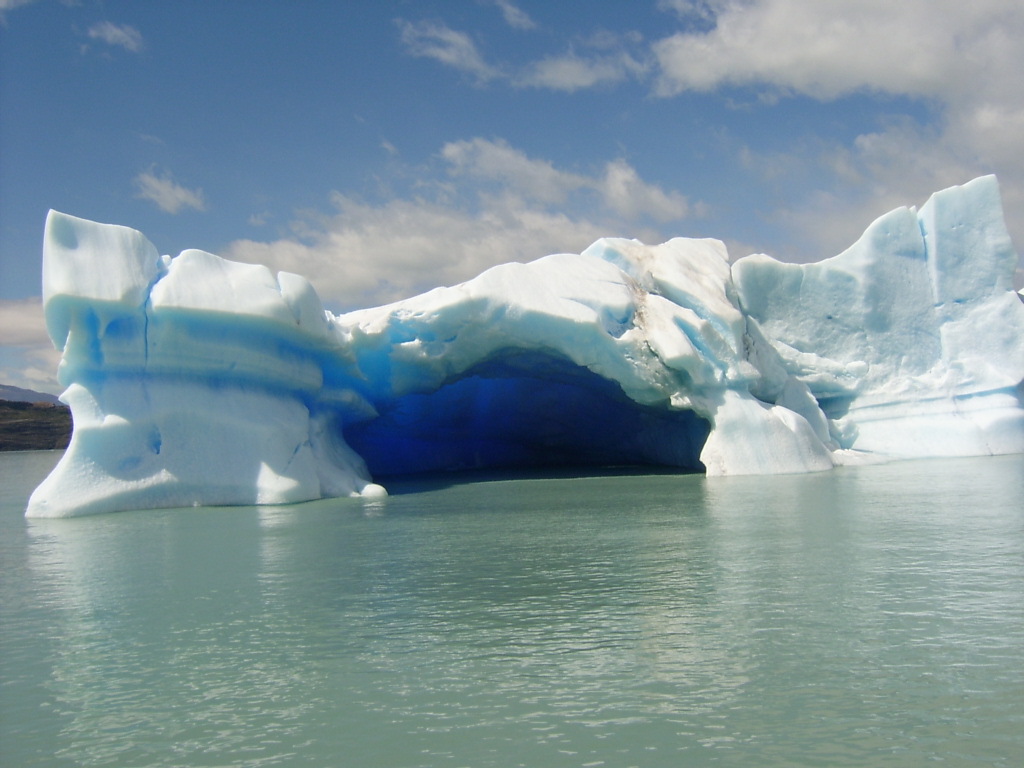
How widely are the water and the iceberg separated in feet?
8.99

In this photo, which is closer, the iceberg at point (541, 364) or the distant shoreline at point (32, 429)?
the iceberg at point (541, 364)

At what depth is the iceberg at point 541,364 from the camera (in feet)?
33.6

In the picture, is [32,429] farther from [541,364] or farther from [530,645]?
[530,645]

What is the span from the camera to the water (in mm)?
3168

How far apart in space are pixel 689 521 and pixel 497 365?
23.7ft

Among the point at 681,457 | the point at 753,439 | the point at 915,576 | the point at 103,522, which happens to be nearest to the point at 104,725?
the point at 915,576

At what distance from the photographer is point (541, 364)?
15039 mm

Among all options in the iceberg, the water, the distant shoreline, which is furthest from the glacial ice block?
the distant shoreline

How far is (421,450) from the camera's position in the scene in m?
19.4

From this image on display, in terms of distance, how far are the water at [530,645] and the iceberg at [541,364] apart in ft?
8.99

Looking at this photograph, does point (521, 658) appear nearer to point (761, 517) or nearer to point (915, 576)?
point (915, 576)

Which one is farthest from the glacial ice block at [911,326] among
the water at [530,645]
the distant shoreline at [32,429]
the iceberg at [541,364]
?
the distant shoreline at [32,429]

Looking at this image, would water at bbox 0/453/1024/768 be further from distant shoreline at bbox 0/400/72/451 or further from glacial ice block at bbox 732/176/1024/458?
distant shoreline at bbox 0/400/72/451

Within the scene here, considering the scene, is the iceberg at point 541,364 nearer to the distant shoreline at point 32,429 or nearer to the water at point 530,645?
the water at point 530,645
